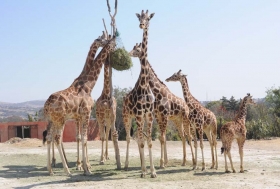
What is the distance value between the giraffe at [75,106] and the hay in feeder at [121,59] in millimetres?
388

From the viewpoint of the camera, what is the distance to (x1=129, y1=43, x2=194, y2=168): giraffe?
13219mm

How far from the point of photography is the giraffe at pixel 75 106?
12.2 metres

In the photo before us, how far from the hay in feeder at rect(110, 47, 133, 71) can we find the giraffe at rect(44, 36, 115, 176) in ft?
1.27

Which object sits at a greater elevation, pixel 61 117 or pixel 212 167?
pixel 61 117

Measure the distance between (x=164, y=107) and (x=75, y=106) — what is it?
3.03 m

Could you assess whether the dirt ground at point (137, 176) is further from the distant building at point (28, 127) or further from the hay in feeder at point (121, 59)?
the distant building at point (28, 127)

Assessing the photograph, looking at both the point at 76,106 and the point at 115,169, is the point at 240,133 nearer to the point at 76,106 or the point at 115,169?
the point at 115,169

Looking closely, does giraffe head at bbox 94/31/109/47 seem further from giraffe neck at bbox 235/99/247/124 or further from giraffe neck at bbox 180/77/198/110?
giraffe neck at bbox 235/99/247/124

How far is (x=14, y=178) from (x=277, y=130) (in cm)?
2208

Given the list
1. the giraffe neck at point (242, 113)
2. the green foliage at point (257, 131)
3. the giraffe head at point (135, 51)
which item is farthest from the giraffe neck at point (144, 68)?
the green foliage at point (257, 131)

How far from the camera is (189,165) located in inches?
567

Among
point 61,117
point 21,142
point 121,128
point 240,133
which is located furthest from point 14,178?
point 121,128

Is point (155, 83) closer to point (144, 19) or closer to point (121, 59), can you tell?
point (121, 59)

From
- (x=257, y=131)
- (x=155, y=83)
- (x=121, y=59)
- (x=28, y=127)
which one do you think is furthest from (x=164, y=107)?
(x=28, y=127)
